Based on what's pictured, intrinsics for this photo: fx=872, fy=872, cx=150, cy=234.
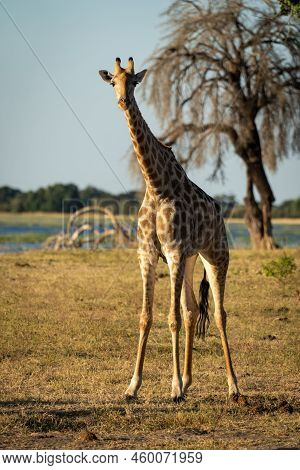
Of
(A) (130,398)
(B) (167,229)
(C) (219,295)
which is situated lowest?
(A) (130,398)

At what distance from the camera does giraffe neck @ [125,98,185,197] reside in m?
7.59

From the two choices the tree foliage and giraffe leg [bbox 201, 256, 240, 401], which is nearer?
giraffe leg [bbox 201, 256, 240, 401]

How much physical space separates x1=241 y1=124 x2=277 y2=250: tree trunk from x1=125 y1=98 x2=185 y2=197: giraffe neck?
54.5 ft

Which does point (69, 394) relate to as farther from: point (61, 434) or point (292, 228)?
point (292, 228)

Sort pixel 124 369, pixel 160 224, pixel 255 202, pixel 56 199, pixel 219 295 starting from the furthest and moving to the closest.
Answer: pixel 56 199, pixel 255 202, pixel 124 369, pixel 219 295, pixel 160 224

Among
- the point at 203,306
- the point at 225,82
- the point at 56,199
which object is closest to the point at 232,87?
the point at 225,82

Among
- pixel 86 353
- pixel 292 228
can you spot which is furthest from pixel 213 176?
pixel 292 228

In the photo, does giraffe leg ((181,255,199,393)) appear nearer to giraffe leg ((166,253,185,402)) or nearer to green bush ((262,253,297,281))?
giraffe leg ((166,253,185,402))

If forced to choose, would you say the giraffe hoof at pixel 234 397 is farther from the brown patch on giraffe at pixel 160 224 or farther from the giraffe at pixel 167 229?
the brown patch on giraffe at pixel 160 224

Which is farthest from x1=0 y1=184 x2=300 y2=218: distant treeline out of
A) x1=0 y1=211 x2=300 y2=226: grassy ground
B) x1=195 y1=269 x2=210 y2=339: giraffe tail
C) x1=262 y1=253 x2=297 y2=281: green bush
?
x1=195 y1=269 x2=210 y2=339: giraffe tail

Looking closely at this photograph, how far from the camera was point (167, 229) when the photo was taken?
7.64m

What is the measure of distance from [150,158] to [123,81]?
80cm

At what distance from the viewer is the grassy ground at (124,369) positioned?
20.8 feet

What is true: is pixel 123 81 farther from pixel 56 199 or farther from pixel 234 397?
pixel 56 199
